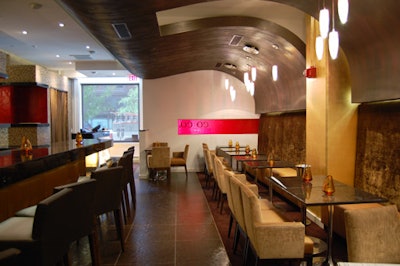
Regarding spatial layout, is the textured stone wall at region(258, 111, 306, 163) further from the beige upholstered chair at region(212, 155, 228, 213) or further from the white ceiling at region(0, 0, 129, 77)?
the white ceiling at region(0, 0, 129, 77)

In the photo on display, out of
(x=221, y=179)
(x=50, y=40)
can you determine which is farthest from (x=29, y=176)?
(x=50, y=40)

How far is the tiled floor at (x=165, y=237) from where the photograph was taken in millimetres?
3754

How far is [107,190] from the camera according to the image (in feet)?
11.6

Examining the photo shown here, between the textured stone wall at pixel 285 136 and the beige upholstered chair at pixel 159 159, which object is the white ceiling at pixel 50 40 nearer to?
the beige upholstered chair at pixel 159 159

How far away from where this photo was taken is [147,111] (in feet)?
33.2

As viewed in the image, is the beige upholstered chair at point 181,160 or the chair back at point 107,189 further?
the beige upholstered chair at point 181,160

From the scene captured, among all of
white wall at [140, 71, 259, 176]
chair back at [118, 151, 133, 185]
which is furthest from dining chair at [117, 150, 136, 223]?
white wall at [140, 71, 259, 176]

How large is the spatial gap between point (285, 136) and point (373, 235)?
5.66 m

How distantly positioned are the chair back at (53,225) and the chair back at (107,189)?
1022 mm

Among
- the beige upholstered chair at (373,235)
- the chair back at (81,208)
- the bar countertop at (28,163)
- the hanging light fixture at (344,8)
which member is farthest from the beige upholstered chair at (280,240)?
the bar countertop at (28,163)

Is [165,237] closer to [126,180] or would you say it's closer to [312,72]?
[126,180]

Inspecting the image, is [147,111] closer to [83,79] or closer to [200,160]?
[200,160]

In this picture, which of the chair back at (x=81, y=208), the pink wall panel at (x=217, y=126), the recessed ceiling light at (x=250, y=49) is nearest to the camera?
the chair back at (x=81, y=208)

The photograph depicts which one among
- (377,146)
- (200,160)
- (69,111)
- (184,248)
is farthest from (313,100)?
(69,111)
